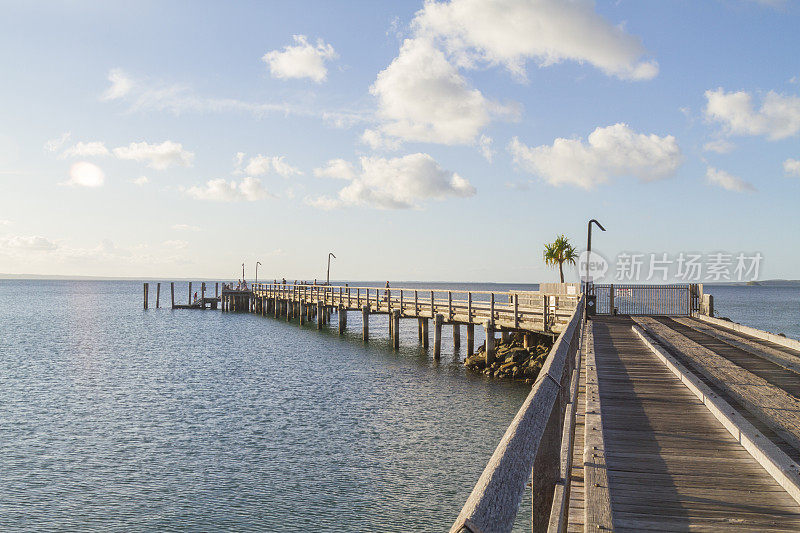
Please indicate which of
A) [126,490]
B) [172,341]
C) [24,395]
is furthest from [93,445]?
[172,341]

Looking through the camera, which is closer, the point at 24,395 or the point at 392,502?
the point at 392,502

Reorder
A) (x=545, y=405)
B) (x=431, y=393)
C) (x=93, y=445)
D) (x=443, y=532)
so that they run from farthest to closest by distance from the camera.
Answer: (x=431, y=393) → (x=93, y=445) → (x=443, y=532) → (x=545, y=405)

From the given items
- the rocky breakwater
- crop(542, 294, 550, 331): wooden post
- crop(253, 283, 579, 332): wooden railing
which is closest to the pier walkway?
crop(253, 283, 579, 332): wooden railing

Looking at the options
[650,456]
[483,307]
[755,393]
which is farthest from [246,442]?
[483,307]

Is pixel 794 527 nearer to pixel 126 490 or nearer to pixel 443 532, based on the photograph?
pixel 443 532

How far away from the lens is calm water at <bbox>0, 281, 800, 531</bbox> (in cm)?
1108

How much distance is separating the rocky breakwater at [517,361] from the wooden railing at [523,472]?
19.9 meters

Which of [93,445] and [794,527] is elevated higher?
[794,527]

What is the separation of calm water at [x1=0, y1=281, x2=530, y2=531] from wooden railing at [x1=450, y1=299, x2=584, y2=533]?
7690 mm

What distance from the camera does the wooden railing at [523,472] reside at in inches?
58.3

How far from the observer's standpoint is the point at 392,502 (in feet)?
37.4

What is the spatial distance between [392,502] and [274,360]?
21.3 m

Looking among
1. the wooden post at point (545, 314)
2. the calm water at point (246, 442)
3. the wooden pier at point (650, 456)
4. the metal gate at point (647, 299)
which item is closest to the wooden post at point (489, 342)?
the calm water at point (246, 442)

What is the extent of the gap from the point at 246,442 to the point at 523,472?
14842mm
